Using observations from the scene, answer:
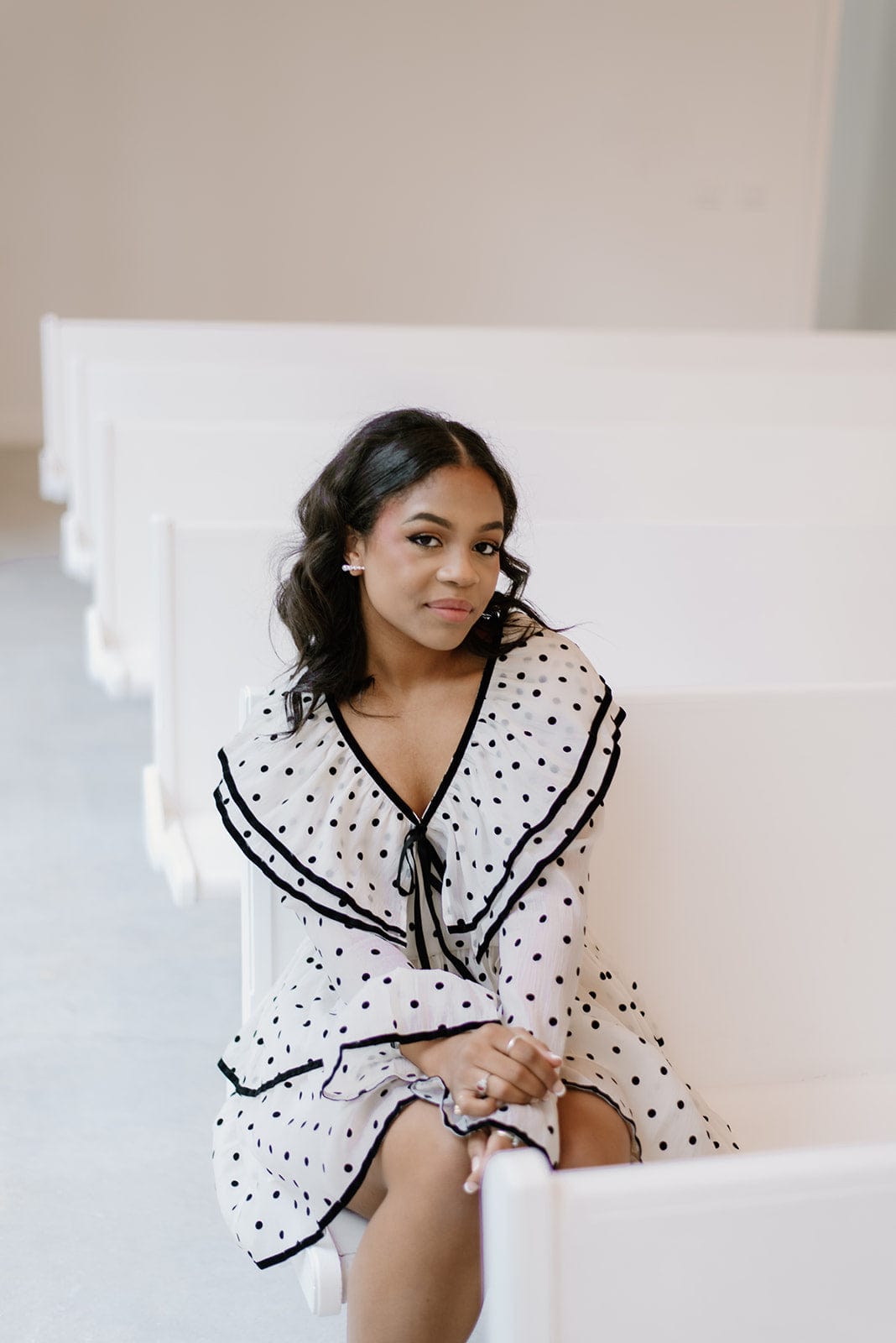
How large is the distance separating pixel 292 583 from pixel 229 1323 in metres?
0.78

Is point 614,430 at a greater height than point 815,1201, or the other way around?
point 614,430

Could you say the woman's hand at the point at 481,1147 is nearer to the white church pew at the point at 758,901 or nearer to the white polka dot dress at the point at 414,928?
the white polka dot dress at the point at 414,928

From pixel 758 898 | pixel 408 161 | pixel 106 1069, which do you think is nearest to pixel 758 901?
pixel 758 898

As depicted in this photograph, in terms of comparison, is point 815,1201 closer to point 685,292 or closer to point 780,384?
point 780,384

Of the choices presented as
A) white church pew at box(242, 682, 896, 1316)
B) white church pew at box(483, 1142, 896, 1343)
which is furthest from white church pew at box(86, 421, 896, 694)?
white church pew at box(483, 1142, 896, 1343)

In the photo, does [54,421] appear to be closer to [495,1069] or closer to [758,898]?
[758,898]

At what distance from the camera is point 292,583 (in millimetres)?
1364

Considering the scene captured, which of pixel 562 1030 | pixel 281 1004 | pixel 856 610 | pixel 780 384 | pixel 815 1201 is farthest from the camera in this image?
pixel 780 384

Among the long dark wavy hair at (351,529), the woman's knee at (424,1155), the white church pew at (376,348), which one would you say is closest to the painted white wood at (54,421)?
the white church pew at (376,348)

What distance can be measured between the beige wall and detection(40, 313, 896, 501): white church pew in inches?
123

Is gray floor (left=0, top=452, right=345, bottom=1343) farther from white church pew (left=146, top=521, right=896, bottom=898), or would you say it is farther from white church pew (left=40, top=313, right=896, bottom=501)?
white church pew (left=40, top=313, right=896, bottom=501)

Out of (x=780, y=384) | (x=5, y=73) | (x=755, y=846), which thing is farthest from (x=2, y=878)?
(x=5, y=73)

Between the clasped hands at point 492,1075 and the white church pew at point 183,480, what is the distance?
146cm

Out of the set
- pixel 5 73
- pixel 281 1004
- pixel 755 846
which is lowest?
pixel 281 1004
